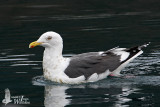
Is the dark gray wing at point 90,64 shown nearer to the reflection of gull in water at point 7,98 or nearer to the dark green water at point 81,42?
the dark green water at point 81,42

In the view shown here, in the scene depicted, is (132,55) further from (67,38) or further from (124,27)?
(124,27)

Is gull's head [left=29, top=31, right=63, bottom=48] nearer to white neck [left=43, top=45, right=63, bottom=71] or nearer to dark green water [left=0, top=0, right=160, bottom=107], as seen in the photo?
white neck [left=43, top=45, right=63, bottom=71]

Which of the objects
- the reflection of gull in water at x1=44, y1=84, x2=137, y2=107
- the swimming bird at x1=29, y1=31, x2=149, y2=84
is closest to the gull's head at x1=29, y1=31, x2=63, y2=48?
the swimming bird at x1=29, y1=31, x2=149, y2=84

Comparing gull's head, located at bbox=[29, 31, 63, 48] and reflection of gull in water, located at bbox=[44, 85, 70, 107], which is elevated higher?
gull's head, located at bbox=[29, 31, 63, 48]

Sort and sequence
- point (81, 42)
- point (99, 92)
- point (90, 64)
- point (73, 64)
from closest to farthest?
point (99, 92), point (73, 64), point (90, 64), point (81, 42)

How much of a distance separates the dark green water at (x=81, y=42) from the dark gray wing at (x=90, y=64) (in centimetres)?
33

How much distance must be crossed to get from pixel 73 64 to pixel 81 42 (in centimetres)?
498

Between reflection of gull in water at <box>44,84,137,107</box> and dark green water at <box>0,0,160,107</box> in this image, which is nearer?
reflection of gull in water at <box>44,84,137,107</box>

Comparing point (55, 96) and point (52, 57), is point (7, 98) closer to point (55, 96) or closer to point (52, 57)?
point (55, 96)

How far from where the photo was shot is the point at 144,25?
20609mm

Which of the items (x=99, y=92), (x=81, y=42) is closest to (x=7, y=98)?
(x=99, y=92)

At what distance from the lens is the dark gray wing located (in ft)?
41.5

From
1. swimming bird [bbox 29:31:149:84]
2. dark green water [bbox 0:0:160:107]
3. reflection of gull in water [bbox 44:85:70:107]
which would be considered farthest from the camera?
swimming bird [bbox 29:31:149:84]

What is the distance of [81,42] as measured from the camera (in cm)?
1766
